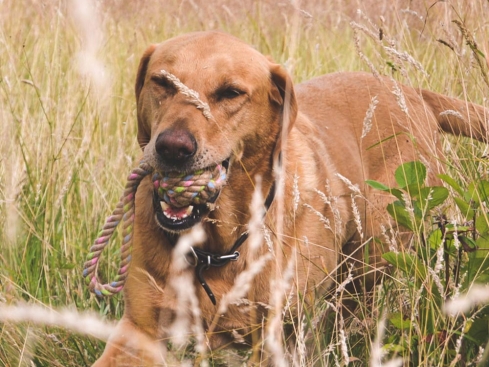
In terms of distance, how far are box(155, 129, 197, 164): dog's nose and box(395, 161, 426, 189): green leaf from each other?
2.65 feet

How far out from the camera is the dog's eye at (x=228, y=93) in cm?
326

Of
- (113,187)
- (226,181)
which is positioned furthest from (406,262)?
(113,187)

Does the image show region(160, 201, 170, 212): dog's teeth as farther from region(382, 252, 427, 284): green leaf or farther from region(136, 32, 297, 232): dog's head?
region(382, 252, 427, 284): green leaf

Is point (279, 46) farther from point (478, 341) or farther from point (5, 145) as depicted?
point (478, 341)

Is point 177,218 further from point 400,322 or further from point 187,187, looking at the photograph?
point 400,322

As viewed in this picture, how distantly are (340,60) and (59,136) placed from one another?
9.20ft

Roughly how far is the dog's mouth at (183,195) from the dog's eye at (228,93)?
0.32 metres

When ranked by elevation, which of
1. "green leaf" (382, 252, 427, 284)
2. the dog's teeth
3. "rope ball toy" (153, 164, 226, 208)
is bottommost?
the dog's teeth

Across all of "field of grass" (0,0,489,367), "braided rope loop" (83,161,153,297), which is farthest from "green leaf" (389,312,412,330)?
"braided rope loop" (83,161,153,297)

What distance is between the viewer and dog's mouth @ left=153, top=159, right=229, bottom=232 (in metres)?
2.97

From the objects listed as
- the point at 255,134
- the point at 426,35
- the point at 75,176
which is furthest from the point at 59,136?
the point at 426,35

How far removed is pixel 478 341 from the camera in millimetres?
2512

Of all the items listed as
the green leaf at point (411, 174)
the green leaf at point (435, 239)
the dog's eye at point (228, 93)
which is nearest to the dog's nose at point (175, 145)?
the dog's eye at point (228, 93)

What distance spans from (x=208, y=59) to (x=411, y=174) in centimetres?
110
